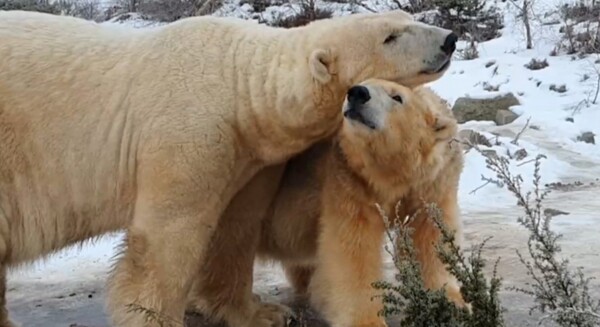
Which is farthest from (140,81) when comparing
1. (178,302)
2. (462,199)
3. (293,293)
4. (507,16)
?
(507,16)

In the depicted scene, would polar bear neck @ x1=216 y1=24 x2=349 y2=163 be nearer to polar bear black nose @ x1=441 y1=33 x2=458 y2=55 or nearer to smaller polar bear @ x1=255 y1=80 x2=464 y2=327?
smaller polar bear @ x1=255 y1=80 x2=464 y2=327

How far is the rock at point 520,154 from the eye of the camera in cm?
842

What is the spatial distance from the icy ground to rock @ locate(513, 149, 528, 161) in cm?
10

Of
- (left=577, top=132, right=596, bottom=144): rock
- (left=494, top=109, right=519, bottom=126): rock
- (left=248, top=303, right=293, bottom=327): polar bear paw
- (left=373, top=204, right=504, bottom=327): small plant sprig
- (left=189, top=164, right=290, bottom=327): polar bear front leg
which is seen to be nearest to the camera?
(left=373, top=204, right=504, bottom=327): small plant sprig

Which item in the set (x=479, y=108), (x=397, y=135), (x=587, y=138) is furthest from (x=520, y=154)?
(x=397, y=135)

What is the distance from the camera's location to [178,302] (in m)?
3.83

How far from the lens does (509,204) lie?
22.5ft

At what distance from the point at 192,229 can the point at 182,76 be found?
23.4 inches

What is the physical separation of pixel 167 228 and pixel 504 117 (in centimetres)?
749

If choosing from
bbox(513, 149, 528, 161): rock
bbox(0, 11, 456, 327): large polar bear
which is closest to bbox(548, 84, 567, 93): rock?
bbox(513, 149, 528, 161): rock

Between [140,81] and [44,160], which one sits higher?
[140,81]

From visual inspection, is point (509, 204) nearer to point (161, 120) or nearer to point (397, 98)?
point (397, 98)

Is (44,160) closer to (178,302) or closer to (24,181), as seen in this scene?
(24,181)

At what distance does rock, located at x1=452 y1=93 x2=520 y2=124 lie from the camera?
35.6 ft
